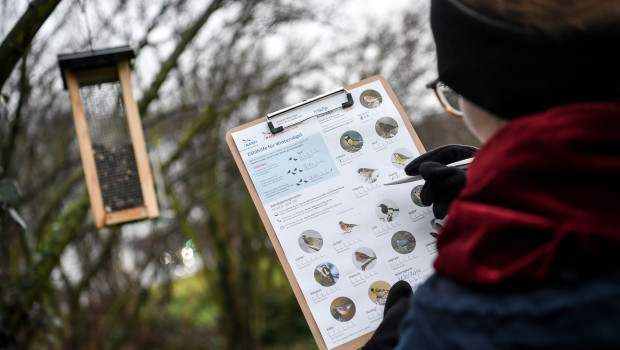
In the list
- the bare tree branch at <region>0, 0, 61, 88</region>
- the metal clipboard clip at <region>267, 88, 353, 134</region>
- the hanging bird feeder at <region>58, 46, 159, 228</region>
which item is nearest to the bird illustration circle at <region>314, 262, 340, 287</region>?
the metal clipboard clip at <region>267, 88, 353, 134</region>

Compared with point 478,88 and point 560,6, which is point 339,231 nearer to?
point 478,88

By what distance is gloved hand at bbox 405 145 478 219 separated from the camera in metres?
1.37

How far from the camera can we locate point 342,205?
1610 mm

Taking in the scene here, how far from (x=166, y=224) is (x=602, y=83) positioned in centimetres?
568

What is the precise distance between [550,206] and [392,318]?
0.60m

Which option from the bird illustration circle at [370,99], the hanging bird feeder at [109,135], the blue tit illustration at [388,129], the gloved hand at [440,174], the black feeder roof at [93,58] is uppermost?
the black feeder roof at [93,58]

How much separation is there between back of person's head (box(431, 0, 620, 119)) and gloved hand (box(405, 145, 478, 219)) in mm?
371

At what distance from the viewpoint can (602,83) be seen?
90 cm

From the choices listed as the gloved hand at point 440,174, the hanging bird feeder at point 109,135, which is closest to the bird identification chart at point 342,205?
the gloved hand at point 440,174

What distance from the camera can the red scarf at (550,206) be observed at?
31.7 inches

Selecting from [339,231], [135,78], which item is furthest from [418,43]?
[339,231]

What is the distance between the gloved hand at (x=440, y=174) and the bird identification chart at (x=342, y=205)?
4.8 inches

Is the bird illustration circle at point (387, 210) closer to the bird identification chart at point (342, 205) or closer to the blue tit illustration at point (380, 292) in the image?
the bird identification chart at point (342, 205)

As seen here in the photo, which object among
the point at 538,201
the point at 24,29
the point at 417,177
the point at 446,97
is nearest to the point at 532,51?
the point at 538,201
